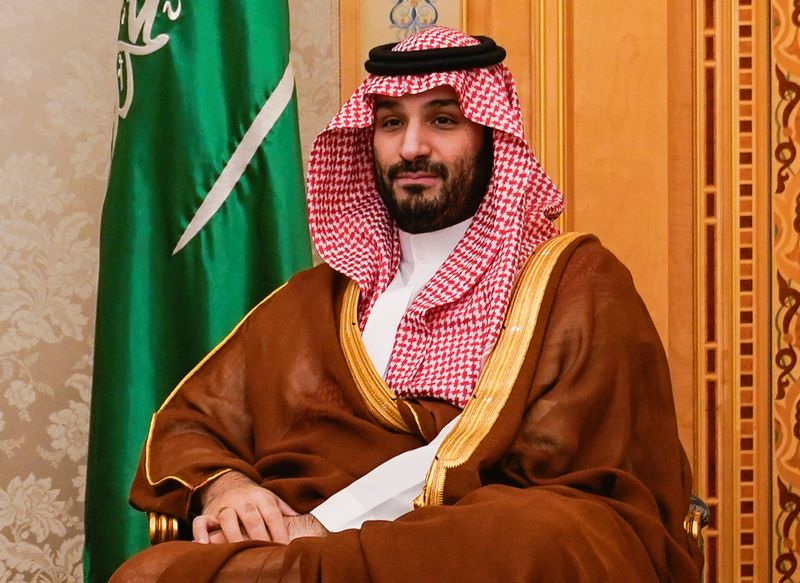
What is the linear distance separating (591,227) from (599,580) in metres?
1.52

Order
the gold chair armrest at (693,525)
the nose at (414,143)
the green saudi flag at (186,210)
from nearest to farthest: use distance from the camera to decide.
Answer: the gold chair armrest at (693,525)
the nose at (414,143)
the green saudi flag at (186,210)

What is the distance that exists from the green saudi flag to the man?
240mm

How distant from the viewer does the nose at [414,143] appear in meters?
2.80

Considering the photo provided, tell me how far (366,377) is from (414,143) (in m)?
0.51

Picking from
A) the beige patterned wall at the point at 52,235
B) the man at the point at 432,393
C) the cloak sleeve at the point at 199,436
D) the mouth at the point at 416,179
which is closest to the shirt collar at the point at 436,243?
the man at the point at 432,393

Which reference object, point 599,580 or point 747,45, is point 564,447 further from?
point 747,45

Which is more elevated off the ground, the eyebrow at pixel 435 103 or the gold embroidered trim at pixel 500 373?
the eyebrow at pixel 435 103

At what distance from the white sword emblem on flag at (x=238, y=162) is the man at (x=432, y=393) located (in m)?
0.24

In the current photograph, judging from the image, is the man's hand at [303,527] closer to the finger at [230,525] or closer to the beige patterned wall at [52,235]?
the finger at [230,525]

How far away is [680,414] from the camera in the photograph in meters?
3.50

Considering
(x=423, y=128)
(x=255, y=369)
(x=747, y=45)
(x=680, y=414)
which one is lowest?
(x=680, y=414)

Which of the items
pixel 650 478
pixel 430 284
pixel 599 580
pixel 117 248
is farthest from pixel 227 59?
pixel 599 580

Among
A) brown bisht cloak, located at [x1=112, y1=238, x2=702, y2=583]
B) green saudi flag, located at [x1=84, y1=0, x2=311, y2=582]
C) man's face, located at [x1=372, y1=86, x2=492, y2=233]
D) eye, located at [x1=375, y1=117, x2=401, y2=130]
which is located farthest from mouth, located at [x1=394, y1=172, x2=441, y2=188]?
green saudi flag, located at [x1=84, y1=0, x2=311, y2=582]

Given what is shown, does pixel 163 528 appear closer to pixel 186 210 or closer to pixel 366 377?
pixel 366 377
